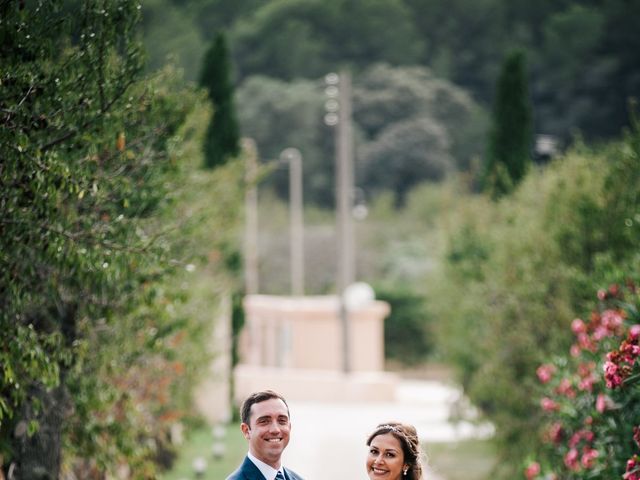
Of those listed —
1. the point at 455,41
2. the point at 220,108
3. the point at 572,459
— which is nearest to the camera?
the point at 572,459

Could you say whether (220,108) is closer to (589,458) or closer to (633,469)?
(589,458)

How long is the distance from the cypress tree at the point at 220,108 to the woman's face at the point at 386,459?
18.0m

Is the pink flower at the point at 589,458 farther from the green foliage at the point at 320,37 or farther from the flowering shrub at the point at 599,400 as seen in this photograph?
the green foliage at the point at 320,37

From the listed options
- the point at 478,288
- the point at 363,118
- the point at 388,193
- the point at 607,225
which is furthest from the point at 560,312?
the point at 363,118

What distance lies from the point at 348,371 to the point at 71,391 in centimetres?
2412

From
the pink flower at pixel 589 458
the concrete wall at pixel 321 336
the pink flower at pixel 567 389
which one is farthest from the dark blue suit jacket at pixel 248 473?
the concrete wall at pixel 321 336

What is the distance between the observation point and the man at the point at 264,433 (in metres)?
5.17

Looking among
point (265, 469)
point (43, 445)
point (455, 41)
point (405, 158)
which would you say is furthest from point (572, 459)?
point (455, 41)

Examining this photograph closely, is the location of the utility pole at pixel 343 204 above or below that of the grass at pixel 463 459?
above

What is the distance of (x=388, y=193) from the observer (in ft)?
215

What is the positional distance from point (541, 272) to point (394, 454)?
32.7 ft

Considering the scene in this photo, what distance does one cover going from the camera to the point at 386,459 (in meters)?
5.51

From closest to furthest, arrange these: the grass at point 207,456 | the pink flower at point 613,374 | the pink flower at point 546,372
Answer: the pink flower at point 613,374
the pink flower at point 546,372
the grass at point 207,456

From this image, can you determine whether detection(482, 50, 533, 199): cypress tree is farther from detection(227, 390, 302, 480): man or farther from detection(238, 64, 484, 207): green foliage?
detection(238, 64, 484, 207): green foliage
